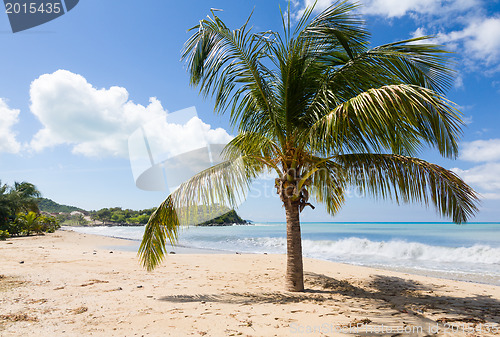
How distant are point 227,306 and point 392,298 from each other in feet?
10.7

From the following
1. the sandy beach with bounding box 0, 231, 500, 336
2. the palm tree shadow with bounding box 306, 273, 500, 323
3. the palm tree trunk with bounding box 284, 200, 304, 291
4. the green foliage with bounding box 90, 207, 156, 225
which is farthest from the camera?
the green foliage with bounding box 90, 207, 156, 225

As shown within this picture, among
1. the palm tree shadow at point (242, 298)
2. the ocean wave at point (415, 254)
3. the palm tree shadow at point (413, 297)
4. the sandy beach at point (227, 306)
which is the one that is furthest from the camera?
the ocean wave at point (415, 254)

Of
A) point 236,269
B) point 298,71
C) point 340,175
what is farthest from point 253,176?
point 236,269

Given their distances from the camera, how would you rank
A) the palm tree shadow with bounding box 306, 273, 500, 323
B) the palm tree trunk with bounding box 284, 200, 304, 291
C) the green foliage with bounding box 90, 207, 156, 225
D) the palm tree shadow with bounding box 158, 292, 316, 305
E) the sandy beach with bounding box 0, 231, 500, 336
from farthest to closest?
the green foliage with bounding box 90, 207, 156, 225 < the palm tree trunk with bounding box 284, 200, 304, 291 < the palm tree shadow with bounding box 158, 292, 316, 305 < the palm tree shadow with bounding box 306, 273, 500, 323 < the sandy beach with bounding box 0, 231, 500, 336

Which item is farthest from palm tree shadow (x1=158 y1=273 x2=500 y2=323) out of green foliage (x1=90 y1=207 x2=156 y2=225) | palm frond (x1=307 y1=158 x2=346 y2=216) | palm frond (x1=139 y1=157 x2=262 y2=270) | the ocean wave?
green foliage (x1=90 y1=207 x2=156 y2=225)

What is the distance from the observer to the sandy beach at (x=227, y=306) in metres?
3.59

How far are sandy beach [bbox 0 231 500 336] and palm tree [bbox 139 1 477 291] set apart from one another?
0.93 metres

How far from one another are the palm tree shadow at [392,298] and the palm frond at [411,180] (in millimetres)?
1511

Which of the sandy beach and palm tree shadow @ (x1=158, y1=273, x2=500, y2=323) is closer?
the sandy beach

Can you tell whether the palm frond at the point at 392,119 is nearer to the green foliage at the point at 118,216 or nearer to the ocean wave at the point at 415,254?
the ocean wave at the point at 415,254

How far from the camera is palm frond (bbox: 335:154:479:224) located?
16.7ft

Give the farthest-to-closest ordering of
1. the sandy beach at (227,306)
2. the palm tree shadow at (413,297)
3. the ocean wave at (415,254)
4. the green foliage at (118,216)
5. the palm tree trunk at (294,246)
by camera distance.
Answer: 1. the green foliage at (118,216)
2. the ocean wave at (415,254)
3. the palm tree trunk at (294,246)
4. the palm tree shadow at (413,297)
5. the sandy beach at (227,306)

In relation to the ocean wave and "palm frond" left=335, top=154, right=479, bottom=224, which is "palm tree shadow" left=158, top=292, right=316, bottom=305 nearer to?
"palm frond" left=335, top=154, right=479, bottom=224

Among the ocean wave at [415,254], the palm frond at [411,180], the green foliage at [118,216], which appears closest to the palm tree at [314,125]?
the palm frond at [411,180]
